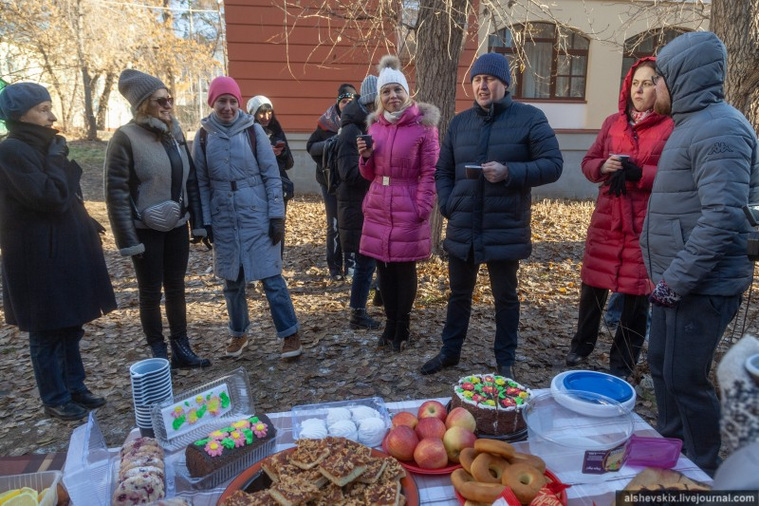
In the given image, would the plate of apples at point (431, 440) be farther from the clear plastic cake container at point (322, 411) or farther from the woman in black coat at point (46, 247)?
the woman in black coat at point (46, 247)

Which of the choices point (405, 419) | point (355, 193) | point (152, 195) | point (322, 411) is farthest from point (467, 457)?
point (355, 193)

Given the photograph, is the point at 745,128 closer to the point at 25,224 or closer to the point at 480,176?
the point at 480,176

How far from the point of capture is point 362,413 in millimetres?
1779

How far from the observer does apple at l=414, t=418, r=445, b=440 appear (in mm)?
1596

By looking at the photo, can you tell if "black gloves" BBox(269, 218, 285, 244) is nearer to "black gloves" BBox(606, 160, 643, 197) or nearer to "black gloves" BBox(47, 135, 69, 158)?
"black gloves" BBox(47, 135, 69, 158)

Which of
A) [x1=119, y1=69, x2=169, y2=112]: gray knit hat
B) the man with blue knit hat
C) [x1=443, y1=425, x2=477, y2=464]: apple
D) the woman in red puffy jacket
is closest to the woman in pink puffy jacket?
the man with blue knit hat

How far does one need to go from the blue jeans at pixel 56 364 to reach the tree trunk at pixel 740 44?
5666 millimetres

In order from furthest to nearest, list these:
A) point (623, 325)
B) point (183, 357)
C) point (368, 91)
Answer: point (368, 91), point (183, 357), point (623, 325)

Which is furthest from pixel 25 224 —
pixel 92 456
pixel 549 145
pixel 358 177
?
pixel 549 145

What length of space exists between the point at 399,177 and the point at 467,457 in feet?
7.84

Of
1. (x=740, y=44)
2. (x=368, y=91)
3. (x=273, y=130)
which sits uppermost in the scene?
(x=740, y=44)

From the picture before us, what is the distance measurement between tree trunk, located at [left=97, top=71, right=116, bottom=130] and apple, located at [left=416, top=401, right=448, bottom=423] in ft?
69.6

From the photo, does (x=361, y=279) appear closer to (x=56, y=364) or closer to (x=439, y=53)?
(x=56, y=364)

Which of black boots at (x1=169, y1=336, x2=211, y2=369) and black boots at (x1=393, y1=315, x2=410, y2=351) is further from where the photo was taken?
black boots at (x1=393, y1=315, x2=410, y2=351)
